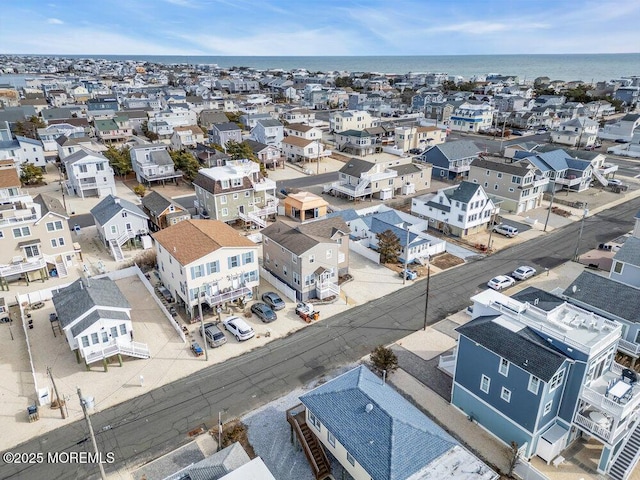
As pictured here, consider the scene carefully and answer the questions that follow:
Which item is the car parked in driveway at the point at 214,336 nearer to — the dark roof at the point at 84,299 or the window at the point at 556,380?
the dark roof at the point at 84,299

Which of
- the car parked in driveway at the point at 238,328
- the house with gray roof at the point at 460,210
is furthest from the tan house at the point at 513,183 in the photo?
the car parked in driveway at the point at 238,328

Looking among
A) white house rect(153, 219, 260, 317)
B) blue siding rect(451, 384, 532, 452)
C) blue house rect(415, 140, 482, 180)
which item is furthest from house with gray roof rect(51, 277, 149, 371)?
blue house rect(415, 140, 482, 180)

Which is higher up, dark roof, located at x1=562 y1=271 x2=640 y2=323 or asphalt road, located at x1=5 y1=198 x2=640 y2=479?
dark roof, located at x1=562 y1=271 x2=640 y2=323

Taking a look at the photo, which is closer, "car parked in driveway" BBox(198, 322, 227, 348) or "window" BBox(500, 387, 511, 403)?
"window" BBox(500, 387, 511, 403)

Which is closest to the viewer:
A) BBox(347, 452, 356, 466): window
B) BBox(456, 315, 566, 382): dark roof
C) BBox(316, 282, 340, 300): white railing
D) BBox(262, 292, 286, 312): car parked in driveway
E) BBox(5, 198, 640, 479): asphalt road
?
BBox(347, 452, 356, 466): window

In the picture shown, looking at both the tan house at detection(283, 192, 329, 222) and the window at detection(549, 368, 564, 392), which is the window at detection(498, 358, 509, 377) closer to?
the window at detection(549, 368, 564, 392)

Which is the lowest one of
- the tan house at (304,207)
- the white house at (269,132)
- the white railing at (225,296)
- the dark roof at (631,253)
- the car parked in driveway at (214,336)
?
the car parked in driveway at (214,336)
